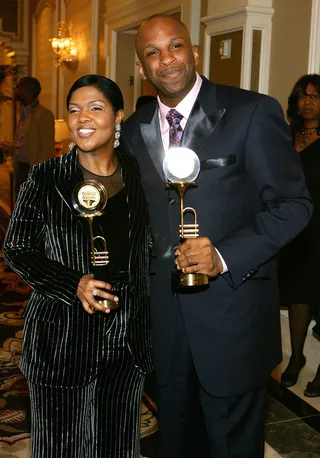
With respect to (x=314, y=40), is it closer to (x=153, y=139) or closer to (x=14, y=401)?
(x=153, y=139)

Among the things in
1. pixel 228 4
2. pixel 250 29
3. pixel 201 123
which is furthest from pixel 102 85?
pixel 228 4

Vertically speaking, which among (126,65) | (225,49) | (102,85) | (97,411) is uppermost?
(126,65)

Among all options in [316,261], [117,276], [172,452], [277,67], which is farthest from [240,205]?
[277,67]

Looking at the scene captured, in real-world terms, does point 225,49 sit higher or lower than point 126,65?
lower

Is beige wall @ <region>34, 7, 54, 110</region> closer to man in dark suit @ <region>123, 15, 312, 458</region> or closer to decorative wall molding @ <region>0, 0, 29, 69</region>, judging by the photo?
decorative wall molding @ <region>0, 0, 29, 69</region>

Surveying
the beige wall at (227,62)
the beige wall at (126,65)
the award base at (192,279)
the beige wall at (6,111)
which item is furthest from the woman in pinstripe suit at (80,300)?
the beige wall at (6,111)

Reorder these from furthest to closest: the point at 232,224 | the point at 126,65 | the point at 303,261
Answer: the point at 126,65
the point at 303,261
the point at 232,224

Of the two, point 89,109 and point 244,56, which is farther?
point 244,56

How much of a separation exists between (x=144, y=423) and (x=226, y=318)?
1.47 metres

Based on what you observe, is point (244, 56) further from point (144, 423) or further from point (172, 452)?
point (172, 452)

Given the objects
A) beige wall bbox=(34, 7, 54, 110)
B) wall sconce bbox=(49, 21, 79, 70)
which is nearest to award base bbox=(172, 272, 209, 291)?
wall sconce bbox=(49, 21, 79, 70)

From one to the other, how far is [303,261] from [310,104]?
3.29ft

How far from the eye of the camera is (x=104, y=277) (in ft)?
6.22

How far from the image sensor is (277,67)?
4785 mm
